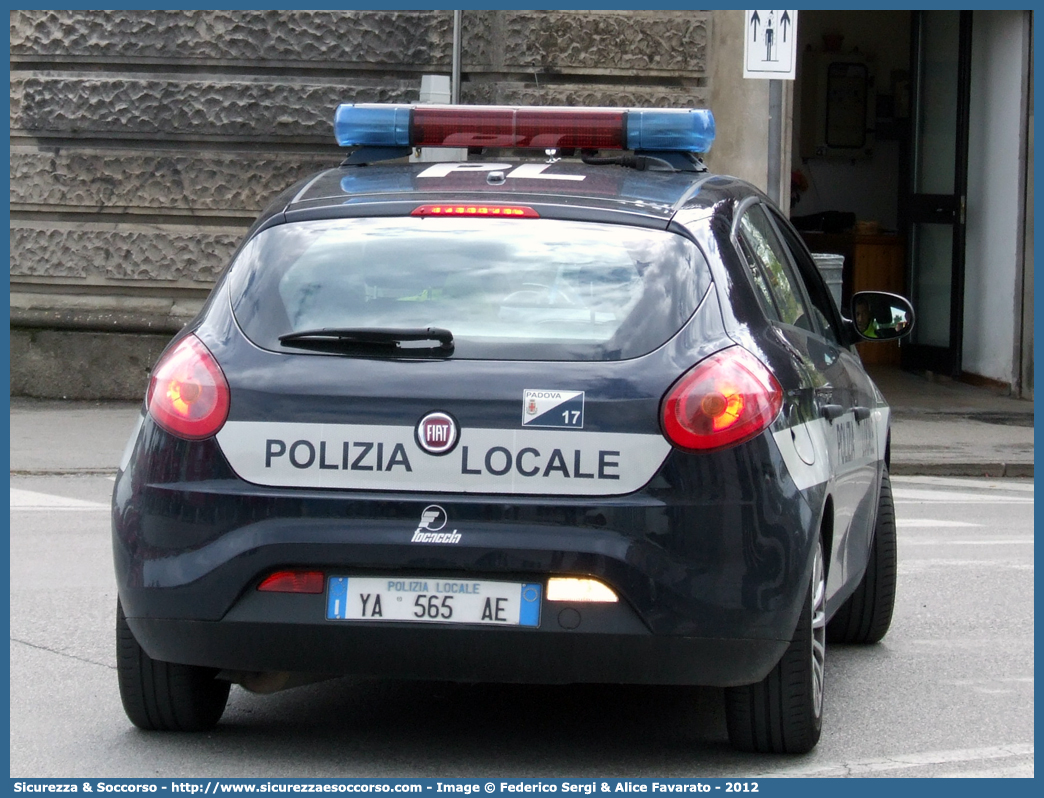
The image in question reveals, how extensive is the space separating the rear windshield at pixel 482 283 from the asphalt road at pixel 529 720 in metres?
1.10

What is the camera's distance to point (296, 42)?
13617mm

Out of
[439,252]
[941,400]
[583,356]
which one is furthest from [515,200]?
[941,400]

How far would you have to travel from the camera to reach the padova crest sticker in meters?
4.08

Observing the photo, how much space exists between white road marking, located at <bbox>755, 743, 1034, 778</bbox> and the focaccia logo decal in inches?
40.8

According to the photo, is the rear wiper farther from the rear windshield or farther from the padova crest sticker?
the padova crest sticker

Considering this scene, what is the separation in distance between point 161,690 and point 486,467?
119 cm

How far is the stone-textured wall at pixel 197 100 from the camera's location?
1361cm

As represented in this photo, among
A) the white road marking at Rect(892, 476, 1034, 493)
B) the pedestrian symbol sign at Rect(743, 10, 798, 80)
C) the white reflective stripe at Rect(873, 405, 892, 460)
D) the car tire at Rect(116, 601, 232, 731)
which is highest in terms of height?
the pedestrian symbol sign at Rect(743, 10, 798, 80)

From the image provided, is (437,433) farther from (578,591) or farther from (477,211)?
(477,211)

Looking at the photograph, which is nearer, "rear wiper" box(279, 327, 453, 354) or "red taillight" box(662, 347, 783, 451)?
"red taillight" box(662, 347, 783, 451)

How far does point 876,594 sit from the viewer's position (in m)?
6.19

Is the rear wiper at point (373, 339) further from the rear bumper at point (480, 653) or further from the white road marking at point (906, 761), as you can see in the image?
the white road marking at point (906, 761)

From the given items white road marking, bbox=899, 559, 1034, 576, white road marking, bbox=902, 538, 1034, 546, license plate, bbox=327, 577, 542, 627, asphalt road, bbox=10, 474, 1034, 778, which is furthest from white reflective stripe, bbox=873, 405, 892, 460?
white road marking, bbox=902, 538, 1034, 546

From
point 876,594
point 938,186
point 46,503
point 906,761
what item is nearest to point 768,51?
point 46,503
